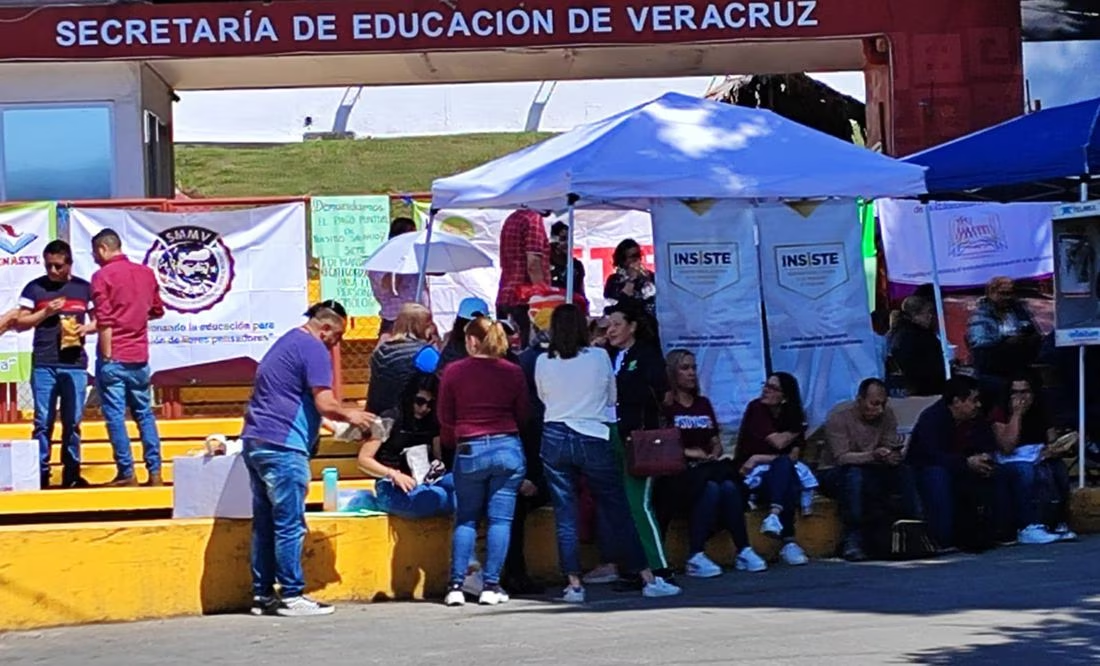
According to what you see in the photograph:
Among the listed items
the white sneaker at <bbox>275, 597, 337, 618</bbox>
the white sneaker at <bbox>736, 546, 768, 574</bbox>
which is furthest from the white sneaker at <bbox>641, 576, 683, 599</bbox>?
the white sneaker at <bbox>275, 597, 337, 618</bbox>

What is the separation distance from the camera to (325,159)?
1257 inches

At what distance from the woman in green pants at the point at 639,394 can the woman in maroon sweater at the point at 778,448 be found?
2.42 feet

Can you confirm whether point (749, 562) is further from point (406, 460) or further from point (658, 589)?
point (406, 460)

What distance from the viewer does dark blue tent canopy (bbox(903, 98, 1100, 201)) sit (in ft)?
39.6

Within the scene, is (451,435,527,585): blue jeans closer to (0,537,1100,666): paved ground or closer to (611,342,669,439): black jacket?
(0,537,1100,666): paved ground

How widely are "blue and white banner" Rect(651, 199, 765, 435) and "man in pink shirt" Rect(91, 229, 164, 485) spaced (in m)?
3.57

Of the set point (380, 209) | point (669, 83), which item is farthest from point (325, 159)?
point (380, 209)

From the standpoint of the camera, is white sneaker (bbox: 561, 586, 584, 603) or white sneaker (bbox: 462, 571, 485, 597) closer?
white sneaker (bbox: 561, 586, 584, 603)

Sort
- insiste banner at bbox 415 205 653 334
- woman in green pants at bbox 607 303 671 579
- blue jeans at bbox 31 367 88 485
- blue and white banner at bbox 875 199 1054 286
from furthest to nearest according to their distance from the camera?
blue and white banner at bbox 875 199 1054 286, insiste banner at bbox 415 205 653 334, blue jeans at bbox 31 367 88 485, woman in green pants at bbox 607 303 671 579

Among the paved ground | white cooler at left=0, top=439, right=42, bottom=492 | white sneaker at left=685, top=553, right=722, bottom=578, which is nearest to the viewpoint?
the paved ground

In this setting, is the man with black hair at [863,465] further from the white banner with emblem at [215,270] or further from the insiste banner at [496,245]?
the white banner with emblem at [215,270]

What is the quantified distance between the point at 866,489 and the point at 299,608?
365 cm

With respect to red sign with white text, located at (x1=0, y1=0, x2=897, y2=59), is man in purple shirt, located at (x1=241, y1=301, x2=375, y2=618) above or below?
below

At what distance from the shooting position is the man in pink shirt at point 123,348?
40.5 feet
